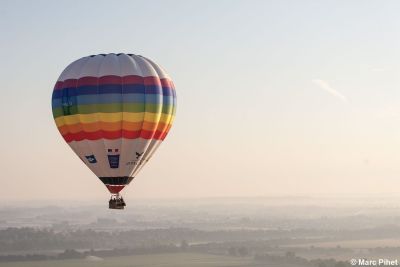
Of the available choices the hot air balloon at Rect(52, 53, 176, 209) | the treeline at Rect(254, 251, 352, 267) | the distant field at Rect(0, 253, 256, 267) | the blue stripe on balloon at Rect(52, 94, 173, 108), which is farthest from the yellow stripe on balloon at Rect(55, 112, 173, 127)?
the treeline at Rect(254, 251, 352, 267)

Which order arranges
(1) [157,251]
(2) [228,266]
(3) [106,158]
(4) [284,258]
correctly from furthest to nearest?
(1) [157,251]
(4) [284,258]
(2) [228,266]
(3) [106,158]

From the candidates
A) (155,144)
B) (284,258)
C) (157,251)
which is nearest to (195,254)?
(157,251)

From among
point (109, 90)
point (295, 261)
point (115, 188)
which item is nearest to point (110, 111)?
point (109, 90)

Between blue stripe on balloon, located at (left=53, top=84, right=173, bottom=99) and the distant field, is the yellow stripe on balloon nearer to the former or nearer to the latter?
blue stripe on balloon, located at (left=53, top=84, right=173, bottom=99)

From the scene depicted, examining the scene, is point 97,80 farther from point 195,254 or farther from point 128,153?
point 195,254

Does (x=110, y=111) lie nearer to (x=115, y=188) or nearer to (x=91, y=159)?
(x=91, y=159)
